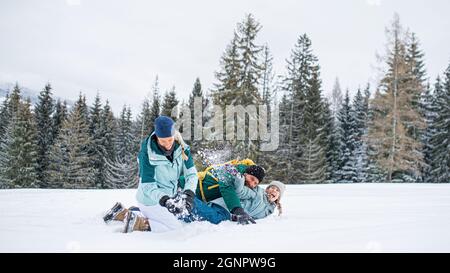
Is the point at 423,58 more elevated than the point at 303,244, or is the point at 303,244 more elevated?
the point at 423,58

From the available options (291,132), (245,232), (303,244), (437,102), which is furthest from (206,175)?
(437,102)

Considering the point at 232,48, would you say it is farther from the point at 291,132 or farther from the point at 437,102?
the point at 437,102

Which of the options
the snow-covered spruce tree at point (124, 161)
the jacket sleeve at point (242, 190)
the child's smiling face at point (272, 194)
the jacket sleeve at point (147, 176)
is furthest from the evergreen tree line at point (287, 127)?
the jacket sleeve at point (147, 176)

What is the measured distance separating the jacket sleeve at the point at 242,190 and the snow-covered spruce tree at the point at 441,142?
2324 cm

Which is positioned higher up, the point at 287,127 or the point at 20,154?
the point at 287,127

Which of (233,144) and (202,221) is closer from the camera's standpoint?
(202,221)

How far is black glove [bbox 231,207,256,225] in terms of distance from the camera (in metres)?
3.36

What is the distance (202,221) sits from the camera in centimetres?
336

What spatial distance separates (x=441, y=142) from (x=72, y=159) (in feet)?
83.3

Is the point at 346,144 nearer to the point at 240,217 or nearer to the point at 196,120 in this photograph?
the point at 196,120

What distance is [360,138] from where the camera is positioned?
24.9 m

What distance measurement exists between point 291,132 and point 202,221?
22307 mm

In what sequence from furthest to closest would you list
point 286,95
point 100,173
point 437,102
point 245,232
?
point 100,173
point 286,95
point 437,102
point 245,232

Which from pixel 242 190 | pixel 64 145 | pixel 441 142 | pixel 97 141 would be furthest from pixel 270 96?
pixel 242 190
